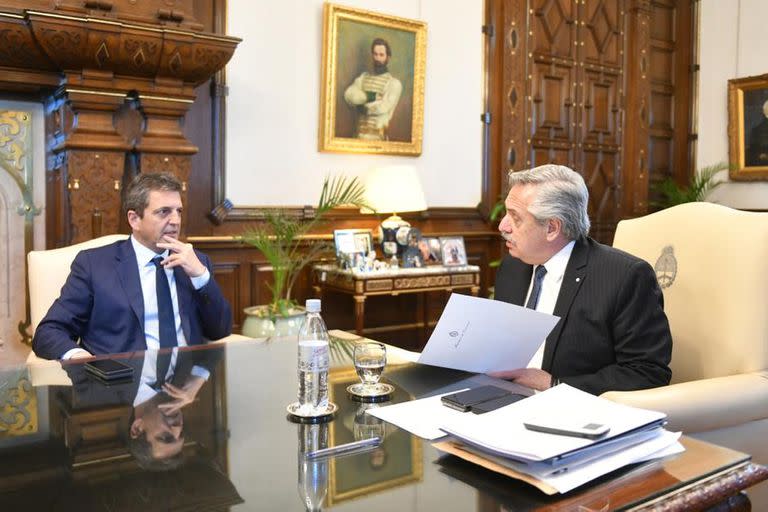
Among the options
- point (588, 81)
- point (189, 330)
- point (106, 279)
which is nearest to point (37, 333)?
point (106, 279)

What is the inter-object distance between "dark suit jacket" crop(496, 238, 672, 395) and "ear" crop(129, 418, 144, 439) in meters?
1.14

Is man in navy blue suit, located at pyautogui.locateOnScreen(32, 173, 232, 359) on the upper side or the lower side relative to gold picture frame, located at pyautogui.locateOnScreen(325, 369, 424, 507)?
upper

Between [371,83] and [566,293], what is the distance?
3.74m

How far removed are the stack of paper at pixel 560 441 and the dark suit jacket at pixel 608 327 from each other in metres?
0.70

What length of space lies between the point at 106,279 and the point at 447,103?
4068mm

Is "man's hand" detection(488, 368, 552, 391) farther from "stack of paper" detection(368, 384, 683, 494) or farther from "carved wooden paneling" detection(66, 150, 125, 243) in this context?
"carved wooden paneling" detection(66, 150, 125, 243)

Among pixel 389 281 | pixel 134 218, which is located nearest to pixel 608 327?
pixel 134 218

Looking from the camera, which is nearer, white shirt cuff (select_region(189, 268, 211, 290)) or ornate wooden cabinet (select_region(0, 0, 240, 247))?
white shirt cuff (select_region(189, 268, 211, 290))

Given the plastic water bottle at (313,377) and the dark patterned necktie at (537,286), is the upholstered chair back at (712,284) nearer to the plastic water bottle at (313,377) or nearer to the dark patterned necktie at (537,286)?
the dark patterned necktie at (537,286)

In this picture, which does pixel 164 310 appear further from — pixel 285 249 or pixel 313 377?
pixel 285 249

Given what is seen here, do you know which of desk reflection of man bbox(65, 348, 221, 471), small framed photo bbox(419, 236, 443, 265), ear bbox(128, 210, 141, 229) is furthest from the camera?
small framed photo bbox(419, 236, 443, 265)

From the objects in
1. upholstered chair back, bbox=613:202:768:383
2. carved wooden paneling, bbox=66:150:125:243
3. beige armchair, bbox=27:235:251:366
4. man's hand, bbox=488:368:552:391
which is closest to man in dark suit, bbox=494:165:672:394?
man's hand, bbox=488:368:552:391

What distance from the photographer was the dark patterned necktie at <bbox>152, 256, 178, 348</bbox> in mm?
2592

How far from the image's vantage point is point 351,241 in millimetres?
5043
